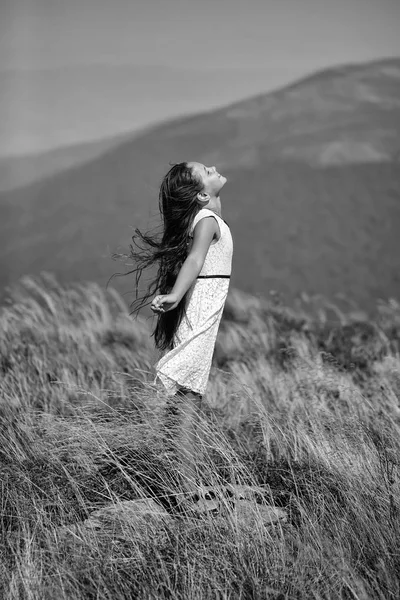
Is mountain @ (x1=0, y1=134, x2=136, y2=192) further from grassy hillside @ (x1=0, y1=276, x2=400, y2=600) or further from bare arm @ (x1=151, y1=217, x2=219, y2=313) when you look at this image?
bare arm @ (x1=151, y1=217, x2=219, y2=313)

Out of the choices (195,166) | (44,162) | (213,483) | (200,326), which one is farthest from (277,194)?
(213,483)

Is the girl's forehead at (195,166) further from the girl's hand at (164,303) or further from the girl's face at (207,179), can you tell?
the girl's hand at (164,303)

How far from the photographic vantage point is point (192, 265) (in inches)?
124

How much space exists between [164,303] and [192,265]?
209mm

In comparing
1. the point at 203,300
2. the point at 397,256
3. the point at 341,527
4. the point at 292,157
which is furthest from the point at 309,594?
the point at 292,157

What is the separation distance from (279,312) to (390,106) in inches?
387

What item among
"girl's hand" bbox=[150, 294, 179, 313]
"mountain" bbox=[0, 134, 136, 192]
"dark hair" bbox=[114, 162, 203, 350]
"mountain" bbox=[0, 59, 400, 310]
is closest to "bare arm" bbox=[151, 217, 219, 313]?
"girl's hand" bbox=[150, 294, 179, 313]

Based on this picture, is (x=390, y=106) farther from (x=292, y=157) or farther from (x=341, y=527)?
(x=341, y=527)

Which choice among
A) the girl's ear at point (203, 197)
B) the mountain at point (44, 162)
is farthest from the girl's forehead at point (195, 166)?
the mountain at point (44, 162)

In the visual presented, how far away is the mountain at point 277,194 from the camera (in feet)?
44.9

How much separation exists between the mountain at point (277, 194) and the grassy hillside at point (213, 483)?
8.75 m

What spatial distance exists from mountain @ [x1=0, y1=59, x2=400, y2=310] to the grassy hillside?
8.75 m

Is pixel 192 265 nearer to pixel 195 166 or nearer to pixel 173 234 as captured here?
pixel 173 234

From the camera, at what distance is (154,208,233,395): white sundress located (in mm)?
3227
